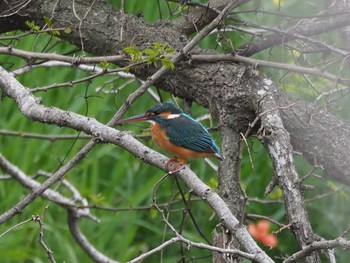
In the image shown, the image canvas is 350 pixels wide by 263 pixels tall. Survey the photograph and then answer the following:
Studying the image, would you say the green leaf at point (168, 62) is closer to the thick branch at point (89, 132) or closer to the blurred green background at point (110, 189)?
the thick branch at point (89, 132)

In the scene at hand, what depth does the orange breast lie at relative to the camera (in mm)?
3445

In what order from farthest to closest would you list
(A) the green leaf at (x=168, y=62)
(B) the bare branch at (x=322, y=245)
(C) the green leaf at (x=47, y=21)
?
1. (C) the green leaf at (x=47, y=21)
2. (A) the green leaf at (x=168, y=62)
3. (B) the bare branch at (x=322, y=245)

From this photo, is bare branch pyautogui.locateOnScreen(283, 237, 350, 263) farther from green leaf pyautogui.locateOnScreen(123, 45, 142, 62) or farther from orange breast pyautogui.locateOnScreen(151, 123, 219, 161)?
orange breast pyautogui.locateOnScreen(151, 123, 219, 161)

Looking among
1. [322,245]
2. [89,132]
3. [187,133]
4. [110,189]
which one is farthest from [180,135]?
[110,189]

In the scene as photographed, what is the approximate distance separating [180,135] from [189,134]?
0.04 metres

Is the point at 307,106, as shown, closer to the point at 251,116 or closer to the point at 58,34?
the point at 251,116

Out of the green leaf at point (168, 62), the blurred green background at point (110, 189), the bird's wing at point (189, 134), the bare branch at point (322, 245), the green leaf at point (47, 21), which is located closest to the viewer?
the bare branch at point (322, 245)

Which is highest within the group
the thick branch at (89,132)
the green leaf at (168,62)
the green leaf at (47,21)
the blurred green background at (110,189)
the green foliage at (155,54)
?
the blurred green background at (110,189)

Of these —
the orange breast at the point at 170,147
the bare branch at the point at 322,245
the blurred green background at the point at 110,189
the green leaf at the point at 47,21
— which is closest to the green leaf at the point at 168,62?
the green leaf at the point at 47,21

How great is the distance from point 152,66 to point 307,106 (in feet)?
2.03

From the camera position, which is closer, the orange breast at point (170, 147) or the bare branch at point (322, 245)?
the bare branch at point (322, 245)

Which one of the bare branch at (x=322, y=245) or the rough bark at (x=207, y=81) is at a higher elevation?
the rough bark at (x=207, y=81)

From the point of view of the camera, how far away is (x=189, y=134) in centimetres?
347

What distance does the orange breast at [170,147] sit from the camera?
3445 mm
